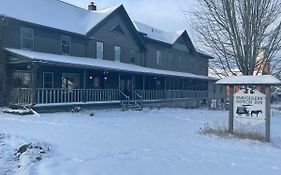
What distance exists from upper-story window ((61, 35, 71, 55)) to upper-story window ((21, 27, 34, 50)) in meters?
2.89

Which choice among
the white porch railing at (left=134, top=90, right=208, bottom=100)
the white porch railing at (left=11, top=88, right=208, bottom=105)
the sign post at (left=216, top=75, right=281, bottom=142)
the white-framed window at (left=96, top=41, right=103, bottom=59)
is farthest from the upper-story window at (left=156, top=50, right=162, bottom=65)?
the sign post at (left=216, top=75, right=281, bottom=142)

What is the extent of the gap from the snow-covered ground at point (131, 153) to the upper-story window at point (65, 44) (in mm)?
13514

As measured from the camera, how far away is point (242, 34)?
66.1ft

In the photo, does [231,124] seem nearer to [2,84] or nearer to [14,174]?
Result: [14,174]

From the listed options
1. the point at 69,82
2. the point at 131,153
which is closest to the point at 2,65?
the point at 69,82

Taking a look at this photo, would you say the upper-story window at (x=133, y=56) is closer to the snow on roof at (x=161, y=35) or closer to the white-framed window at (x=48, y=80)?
the snow on roof at (x=161, y=35)

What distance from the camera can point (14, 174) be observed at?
24.6 feet

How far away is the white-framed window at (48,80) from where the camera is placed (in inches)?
935

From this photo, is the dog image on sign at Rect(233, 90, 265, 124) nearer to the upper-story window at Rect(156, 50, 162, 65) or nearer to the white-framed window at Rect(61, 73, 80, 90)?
the white-framed window at Rect(61, 73, 80, 90)

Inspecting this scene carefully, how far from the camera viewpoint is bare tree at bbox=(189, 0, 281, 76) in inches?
774

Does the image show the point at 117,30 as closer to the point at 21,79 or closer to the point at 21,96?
the point at 21,79

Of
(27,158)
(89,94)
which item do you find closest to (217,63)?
(89,94)

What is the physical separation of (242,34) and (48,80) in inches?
516

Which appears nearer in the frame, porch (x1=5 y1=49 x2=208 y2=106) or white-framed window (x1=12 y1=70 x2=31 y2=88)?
porch (x1=5 y1=49 x2=208 y2=106)
